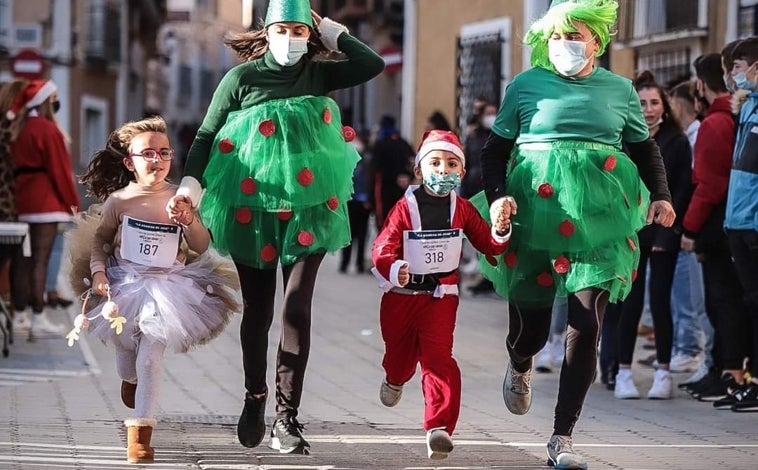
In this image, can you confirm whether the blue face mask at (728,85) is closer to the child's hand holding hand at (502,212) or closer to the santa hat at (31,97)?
the child's hand holding hand at (502,212)

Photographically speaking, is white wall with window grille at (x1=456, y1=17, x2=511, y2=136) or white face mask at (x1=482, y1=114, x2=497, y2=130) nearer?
white face mask at (x1=482, y1=114, x2=497, y2=130)

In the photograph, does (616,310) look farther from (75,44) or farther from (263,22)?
(75,44)

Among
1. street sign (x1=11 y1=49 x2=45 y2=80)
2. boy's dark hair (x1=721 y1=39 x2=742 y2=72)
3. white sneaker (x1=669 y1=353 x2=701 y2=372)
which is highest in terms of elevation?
street sign (x1=11 y1=49 x2=45 y2=80)

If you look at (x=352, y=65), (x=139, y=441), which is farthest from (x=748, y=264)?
(x=139, y=441)

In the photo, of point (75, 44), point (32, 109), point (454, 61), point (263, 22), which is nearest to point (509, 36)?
point (454, 61)

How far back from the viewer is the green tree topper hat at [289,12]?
6.86m

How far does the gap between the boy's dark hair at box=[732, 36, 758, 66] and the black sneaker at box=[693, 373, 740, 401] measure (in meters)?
1.80

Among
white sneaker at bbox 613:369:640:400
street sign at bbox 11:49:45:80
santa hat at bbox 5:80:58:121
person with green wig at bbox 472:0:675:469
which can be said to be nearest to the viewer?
person with green wig at bbox 472:0:675:469

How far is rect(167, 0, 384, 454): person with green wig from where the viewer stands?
6824 mm

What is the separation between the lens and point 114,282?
6922mm

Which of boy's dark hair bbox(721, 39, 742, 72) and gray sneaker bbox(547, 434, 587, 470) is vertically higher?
boy's dark hair bbox(721, 39, 742, 72)

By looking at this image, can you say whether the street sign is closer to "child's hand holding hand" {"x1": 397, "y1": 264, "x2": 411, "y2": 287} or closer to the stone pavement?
the stone pavement

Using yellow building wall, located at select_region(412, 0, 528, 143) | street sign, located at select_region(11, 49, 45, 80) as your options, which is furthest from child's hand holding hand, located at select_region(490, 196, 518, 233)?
street sign, located at select_region(11, 49, 45, 80)

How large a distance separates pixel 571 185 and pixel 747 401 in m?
2.67
